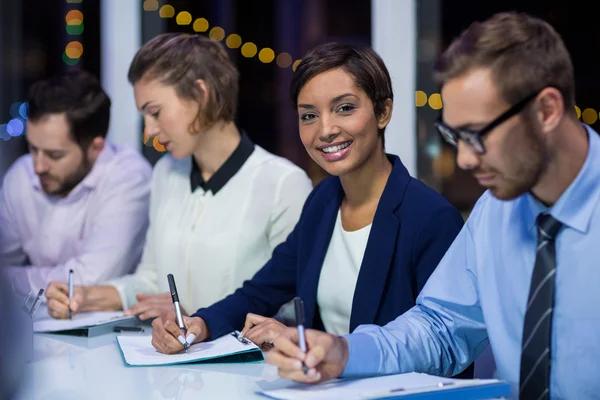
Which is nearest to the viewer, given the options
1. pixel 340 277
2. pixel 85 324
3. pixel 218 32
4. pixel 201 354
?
pixel 201 354

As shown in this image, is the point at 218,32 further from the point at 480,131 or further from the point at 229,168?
the point at 480,131

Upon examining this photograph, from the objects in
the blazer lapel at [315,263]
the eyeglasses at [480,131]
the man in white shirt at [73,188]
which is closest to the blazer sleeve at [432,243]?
the blazer lapel at [315,263]

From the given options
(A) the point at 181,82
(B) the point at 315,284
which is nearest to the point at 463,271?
(B) the point at 315,284

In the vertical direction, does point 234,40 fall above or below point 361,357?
above

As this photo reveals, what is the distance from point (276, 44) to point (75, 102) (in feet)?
8.70

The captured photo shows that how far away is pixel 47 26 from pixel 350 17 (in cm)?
275

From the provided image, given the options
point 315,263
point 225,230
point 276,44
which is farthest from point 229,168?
point 276,44

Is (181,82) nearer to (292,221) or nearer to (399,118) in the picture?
(292,221)

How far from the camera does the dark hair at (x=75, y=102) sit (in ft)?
10.3

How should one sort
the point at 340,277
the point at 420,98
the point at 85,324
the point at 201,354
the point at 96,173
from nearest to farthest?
the point at 201,354, the point at 340,277, the point at 85,324, the point at 96,173, the point at 420,98

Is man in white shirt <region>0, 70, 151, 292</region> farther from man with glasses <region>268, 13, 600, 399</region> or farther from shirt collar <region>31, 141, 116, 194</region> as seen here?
man with glasses <region>268, 13, 600, 399</region>

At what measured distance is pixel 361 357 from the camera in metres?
1.60

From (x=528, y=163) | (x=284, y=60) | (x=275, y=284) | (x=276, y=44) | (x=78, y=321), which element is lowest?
(x=78, y=321)

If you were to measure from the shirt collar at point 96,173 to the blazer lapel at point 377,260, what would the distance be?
4.73 feet
